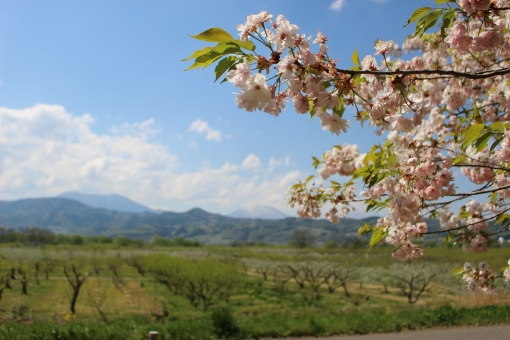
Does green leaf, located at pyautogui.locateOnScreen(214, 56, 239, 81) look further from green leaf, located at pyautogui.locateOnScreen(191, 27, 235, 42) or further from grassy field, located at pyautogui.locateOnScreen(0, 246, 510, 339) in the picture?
grassy field, located at pyautogui.locateOnScreen(0, 246, 510, 339)

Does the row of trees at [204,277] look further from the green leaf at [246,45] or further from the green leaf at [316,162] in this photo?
the green leaf at [246,45]

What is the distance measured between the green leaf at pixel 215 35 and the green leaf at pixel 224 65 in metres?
0.06

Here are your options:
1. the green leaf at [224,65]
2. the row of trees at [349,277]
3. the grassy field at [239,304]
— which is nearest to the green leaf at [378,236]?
the green leaf at [224,65]

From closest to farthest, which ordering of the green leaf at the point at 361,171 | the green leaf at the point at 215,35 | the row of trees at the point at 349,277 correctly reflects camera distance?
the green leaf at the point at 215,35
the green leaf at the point at 361,171
the row of trees at the point at 349,277

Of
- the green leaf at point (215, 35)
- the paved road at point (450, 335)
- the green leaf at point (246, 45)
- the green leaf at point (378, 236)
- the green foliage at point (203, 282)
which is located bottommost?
the green foliage at point (203, 282)

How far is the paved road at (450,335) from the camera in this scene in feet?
19.1

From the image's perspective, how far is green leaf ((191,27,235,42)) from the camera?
1083mm

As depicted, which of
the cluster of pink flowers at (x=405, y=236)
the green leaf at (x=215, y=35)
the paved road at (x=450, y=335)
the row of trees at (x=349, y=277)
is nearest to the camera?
the green leaf at (x=215, y=35)

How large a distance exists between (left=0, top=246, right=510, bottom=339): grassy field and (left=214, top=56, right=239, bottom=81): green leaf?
6.21 metres

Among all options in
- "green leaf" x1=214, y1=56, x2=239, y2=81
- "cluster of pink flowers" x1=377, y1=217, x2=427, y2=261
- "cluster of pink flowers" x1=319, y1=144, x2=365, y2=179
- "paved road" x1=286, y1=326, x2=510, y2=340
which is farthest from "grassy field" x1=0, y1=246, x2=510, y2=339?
"green leaf" x1=214, y1=56, x2=239, y2=81

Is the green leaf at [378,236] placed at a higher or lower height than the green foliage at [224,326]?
A: higher

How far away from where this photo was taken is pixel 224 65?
3.68 ft

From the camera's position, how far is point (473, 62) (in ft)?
14.6

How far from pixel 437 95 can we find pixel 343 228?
173m
